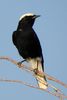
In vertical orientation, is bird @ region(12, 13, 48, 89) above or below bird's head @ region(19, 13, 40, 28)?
→ below

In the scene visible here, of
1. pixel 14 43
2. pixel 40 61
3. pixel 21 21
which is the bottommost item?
pixel 40 61

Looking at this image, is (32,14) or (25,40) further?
(32,14)

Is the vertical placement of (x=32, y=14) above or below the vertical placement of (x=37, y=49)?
above

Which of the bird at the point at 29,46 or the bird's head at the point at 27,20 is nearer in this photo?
the bird at the point at 29,46

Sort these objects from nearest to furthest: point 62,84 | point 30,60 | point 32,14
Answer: point 62,84
point 30,60
point 32,14

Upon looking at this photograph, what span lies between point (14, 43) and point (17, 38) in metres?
0.14

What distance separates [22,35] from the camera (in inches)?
191

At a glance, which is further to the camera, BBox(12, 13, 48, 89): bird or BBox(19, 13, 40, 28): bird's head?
BBox(19, 13, 40, 28): bird's head

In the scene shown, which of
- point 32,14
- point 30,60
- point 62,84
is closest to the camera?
point 62,84

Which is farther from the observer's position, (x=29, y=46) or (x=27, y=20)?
(x=27, y=20)

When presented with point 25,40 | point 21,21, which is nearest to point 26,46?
point 25,40

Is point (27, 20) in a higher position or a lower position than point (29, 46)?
higher

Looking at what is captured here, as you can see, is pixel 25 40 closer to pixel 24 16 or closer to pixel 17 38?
pixel 17 38

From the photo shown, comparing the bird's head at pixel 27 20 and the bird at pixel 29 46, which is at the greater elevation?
the bird's head at pixel 27 20
